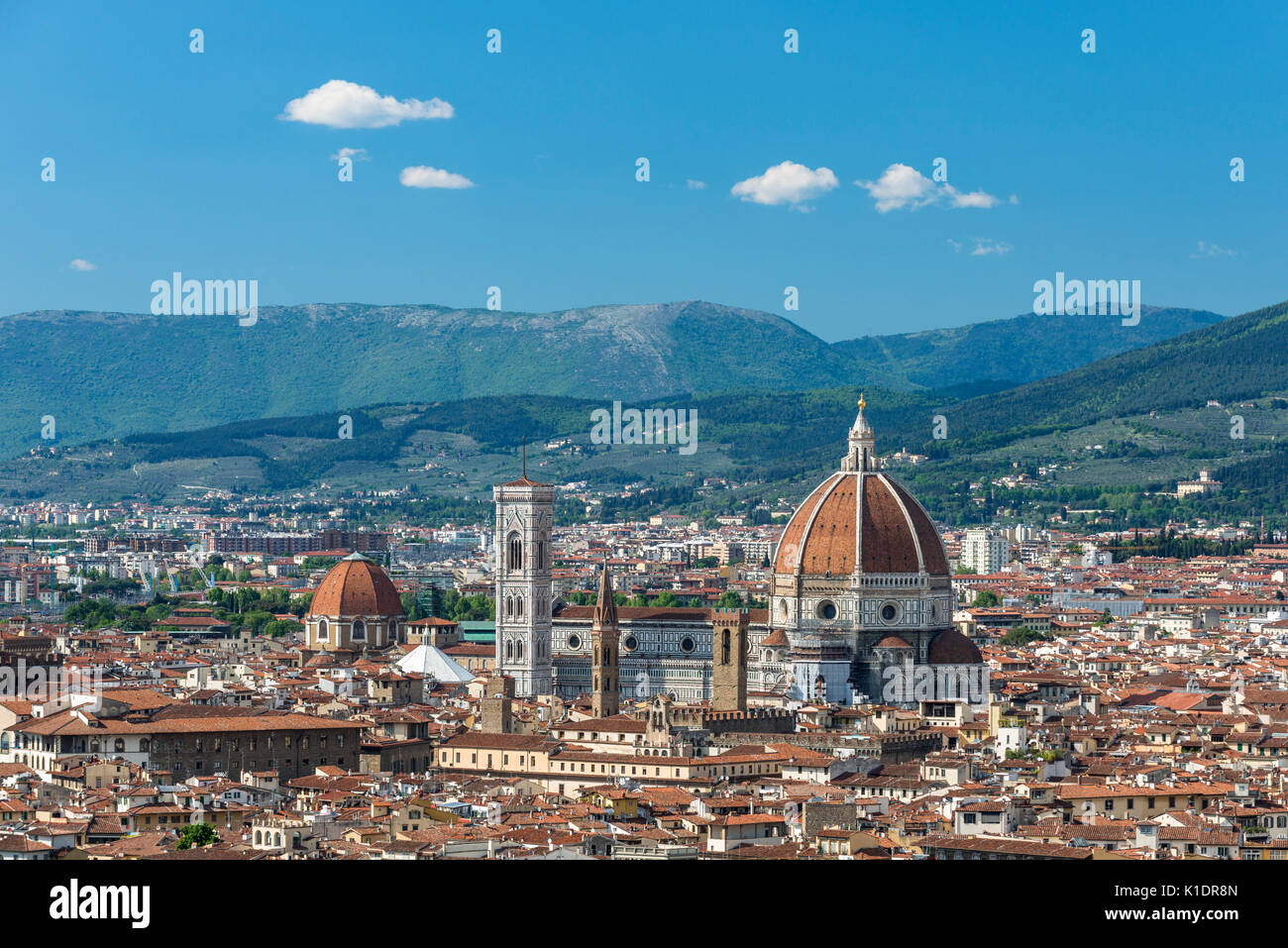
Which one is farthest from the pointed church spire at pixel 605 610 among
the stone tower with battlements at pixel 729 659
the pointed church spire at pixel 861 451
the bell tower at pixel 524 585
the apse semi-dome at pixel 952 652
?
the pointed church spire at pixel 861 451

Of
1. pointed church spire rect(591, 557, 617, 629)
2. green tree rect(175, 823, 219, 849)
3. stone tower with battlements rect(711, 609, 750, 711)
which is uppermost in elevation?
pointed church spire rect(591, 557, 617, 629)

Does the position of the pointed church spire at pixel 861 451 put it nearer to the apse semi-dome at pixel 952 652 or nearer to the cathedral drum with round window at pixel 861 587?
the cathedral drum with round window at pixel 861 587

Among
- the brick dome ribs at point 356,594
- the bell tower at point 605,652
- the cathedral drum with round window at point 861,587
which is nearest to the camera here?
the bell tower at point 605,652

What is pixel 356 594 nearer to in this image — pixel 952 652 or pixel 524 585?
pixel 524 585

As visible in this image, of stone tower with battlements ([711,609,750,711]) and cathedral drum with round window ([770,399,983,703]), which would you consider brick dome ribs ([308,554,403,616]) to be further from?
stone tower with battlements ([711,609,750,711])

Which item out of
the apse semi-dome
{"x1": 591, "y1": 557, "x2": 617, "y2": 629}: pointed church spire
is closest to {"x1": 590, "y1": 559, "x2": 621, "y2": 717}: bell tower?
{"x1": 591, "y1": 557, "x2": 617, "y2": 629}: pointed church spire

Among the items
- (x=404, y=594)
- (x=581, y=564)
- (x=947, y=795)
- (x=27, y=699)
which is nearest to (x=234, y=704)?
(x=27, y=699)

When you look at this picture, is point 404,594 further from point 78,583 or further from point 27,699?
point 27,699

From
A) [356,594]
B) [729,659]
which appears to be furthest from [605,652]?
[356,594]
